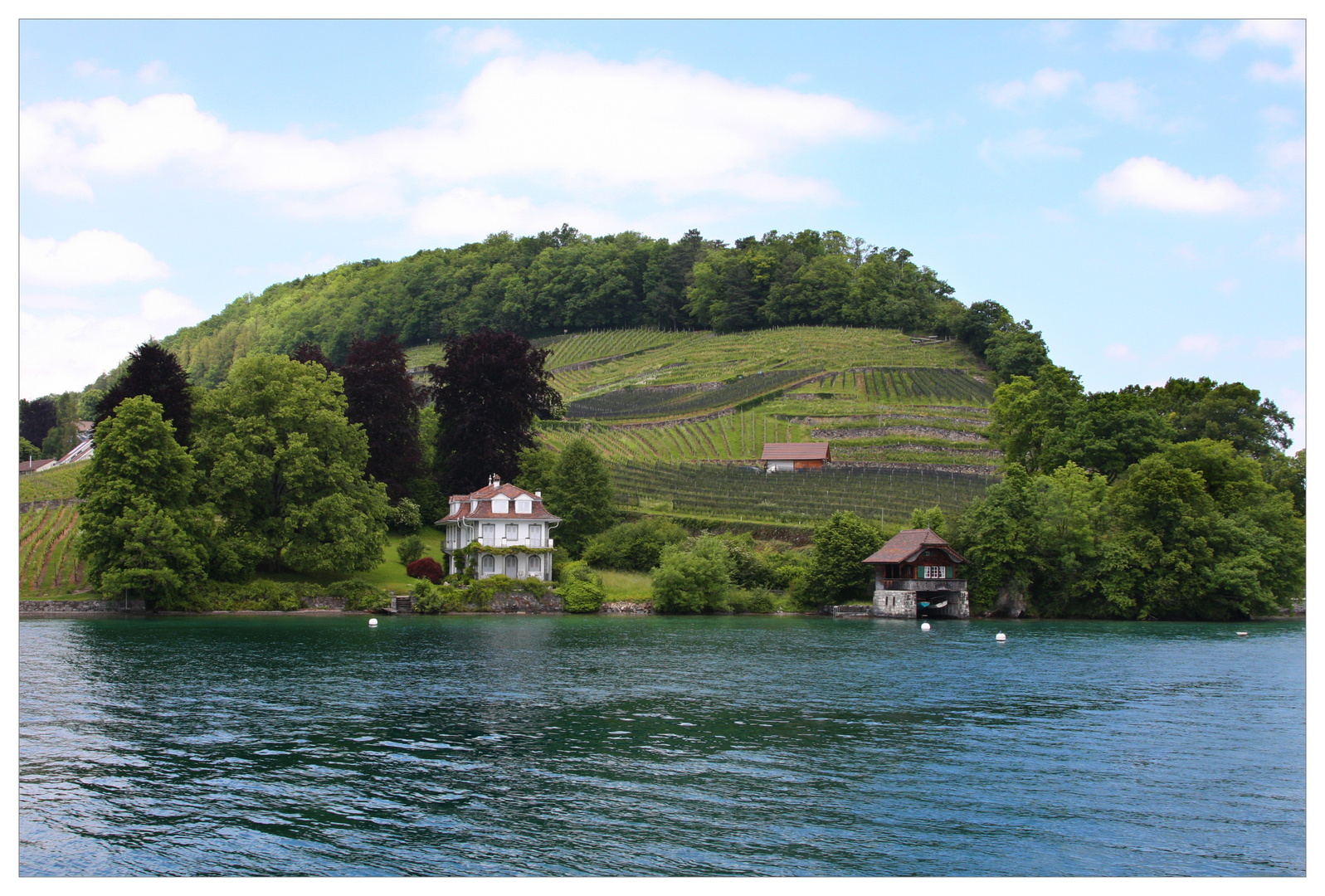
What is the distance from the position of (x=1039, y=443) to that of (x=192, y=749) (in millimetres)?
75360

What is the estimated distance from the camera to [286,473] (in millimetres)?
64438

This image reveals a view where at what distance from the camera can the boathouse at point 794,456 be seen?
323 ft

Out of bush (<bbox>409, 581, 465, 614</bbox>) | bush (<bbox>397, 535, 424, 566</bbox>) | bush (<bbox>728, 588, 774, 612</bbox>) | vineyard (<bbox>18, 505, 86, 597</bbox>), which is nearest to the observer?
vineyard (<bbox>18, 505, 86, 597</bbox>)

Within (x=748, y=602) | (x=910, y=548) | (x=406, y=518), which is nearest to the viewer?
(x=910, y=548)

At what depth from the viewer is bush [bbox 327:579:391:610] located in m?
62.7

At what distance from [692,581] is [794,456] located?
36.0 m

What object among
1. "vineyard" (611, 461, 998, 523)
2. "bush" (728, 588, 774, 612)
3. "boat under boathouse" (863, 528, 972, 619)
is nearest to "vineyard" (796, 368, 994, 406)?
"vineyard" (611, 461, 998, 523)

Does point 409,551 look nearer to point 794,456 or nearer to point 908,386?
point 794,456

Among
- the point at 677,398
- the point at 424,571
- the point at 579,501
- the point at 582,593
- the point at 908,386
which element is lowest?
the point at 582,593

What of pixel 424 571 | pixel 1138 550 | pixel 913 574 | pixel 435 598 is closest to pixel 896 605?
pixel 913 574

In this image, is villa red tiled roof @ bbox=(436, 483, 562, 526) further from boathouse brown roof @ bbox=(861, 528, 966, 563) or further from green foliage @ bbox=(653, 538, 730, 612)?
boathouse brown roof @ bbox=(861, 528, 966, 563)

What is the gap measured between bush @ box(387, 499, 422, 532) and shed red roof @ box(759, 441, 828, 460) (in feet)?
118

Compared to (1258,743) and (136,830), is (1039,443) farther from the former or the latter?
(136,830)

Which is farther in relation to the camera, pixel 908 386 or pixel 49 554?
pixel 908 386
